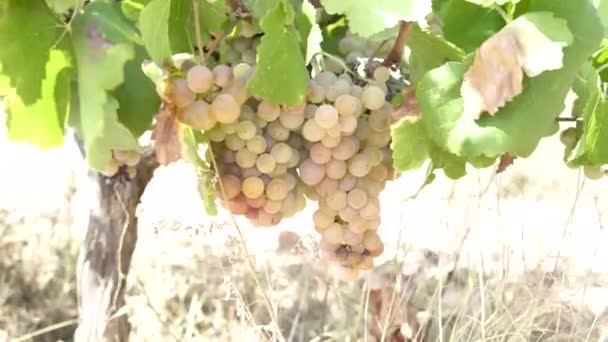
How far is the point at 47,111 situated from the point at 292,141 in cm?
13

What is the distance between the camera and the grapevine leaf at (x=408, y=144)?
1.54 ft

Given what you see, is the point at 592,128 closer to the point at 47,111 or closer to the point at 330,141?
the point at 330,141

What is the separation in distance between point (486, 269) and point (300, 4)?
192cm

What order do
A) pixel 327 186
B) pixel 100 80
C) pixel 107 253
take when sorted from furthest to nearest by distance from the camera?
pixel 107 253 → pixel 327 186 → pixel 100 80

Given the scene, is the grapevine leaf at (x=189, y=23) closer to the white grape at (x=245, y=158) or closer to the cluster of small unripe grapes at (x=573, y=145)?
the white grape at (x=245, y=158)

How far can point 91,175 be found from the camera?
1308 mm

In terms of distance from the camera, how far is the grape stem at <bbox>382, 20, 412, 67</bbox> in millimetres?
508

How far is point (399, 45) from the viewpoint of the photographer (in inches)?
20.5

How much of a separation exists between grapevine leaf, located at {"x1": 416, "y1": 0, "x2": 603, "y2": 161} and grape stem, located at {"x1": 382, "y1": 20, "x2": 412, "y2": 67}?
0.05m

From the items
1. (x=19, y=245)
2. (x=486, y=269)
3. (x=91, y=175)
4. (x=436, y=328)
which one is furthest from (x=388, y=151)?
(x=19, y=245)

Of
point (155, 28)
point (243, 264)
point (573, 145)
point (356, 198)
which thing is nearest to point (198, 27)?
point (155, 28)

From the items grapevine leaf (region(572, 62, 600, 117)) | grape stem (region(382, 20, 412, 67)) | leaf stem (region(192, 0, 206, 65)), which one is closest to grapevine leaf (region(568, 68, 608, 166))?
grapevine leaf (region(572, 62, 600, 117))

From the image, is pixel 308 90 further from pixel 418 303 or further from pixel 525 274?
pixel 418 303

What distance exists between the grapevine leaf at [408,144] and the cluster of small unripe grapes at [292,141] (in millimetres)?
33
